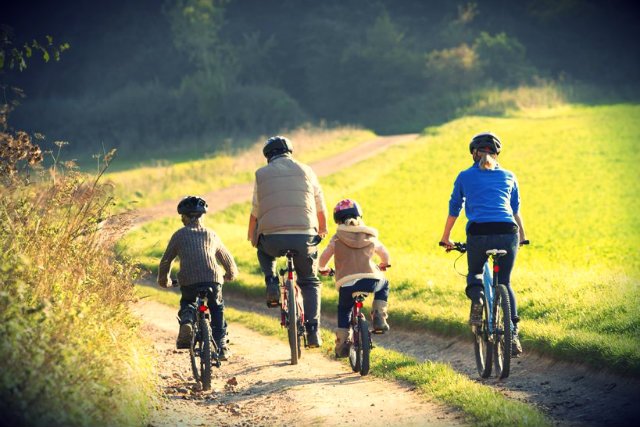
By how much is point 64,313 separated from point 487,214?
4282mm

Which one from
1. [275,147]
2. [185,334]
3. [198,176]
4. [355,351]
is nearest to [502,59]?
[198,176]

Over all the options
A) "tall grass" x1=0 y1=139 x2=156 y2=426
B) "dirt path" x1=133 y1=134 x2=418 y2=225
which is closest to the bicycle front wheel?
"tall grass" x1=0 y1=139 x2=156 y2=426

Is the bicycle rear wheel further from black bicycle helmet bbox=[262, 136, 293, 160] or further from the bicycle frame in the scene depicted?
black bicycle helmet bbox=[262, 136, 293, 160]

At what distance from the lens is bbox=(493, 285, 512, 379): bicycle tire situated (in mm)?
9211

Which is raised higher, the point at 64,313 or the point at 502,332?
the point at 64,313

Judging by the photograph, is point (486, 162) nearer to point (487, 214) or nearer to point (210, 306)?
point (487, 214)

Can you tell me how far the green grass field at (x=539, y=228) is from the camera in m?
11.8

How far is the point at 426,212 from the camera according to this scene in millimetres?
31422

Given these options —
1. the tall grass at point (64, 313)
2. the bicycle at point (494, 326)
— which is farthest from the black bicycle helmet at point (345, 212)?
the tall grass at point (64, 313)

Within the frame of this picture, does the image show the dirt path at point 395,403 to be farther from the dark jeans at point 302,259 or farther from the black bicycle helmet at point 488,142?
the black bicycle helmet at point 488,142

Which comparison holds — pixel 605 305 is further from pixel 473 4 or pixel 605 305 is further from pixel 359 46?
pixel 473 4

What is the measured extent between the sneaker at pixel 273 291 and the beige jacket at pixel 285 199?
58 cm

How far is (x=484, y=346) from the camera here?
1016 centimetres

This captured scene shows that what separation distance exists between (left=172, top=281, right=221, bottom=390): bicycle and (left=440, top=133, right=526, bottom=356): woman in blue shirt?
2770 millimetres
